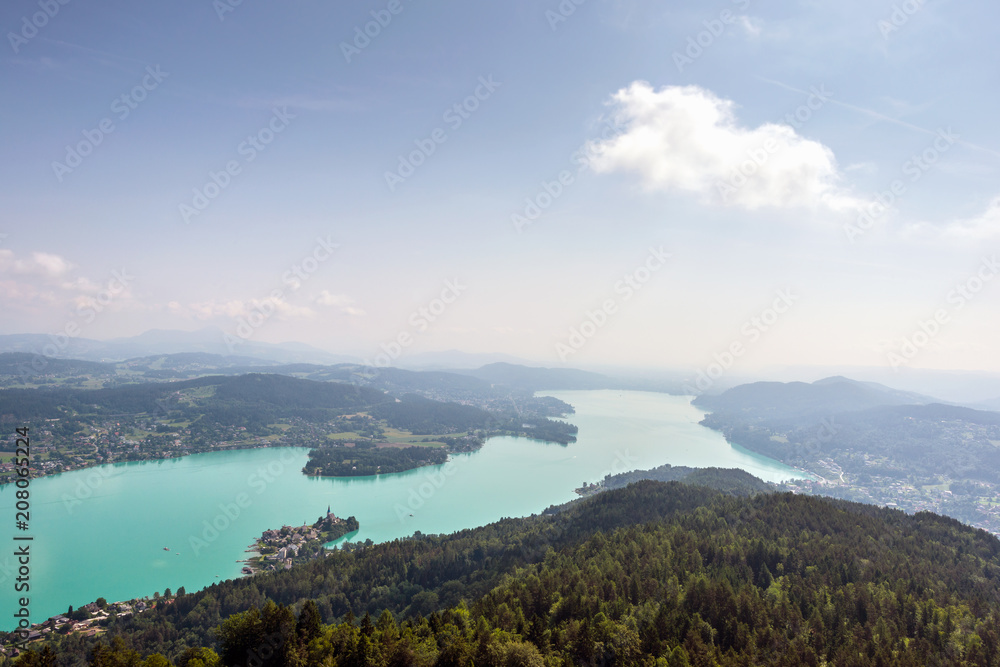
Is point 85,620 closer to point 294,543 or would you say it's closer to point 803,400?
point 294,543

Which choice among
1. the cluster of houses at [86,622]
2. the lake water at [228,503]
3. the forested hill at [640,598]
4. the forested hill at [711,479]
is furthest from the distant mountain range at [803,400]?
the cluster of houses at [86,622]

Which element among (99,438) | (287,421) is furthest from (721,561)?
(287,421)

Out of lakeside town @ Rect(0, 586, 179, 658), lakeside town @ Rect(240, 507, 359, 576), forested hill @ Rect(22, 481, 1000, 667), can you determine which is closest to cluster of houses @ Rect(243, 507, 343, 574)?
lakeside town @ Rect(240, 507, 359, 576)

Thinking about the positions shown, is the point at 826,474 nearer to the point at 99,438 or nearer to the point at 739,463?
the point at 739,463

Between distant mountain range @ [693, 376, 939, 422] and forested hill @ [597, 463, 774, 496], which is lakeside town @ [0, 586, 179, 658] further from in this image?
distant mountain range @ [693, 376, 939, 422]

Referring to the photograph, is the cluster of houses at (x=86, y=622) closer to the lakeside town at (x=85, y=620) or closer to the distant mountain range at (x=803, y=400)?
the lakeside town at (x=85, y=620)

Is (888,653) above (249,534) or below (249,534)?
above

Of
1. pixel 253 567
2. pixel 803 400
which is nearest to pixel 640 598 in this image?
pixel 253 567
